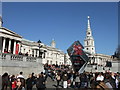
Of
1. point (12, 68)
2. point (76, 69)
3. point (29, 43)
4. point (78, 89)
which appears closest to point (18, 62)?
point (12, 68)

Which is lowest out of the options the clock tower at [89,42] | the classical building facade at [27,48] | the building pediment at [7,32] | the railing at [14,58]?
the railing at [14,58]

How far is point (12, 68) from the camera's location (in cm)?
1708

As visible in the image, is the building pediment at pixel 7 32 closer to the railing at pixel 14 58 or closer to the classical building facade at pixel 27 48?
the classical building facade at pixel 27 48

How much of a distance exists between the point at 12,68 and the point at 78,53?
7.38m


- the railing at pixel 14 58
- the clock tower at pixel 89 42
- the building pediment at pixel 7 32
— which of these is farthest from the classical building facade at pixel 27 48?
the clock tower at pixel 89 42

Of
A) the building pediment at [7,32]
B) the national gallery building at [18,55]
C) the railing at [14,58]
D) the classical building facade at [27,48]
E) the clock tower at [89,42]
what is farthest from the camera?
the clock tower at [89,42]

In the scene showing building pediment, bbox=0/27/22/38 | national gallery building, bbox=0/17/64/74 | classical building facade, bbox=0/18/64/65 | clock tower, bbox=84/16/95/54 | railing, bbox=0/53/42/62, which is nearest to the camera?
railing, bbox=0/53/42/62

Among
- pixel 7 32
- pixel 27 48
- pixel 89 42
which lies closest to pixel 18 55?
pixel 7 32

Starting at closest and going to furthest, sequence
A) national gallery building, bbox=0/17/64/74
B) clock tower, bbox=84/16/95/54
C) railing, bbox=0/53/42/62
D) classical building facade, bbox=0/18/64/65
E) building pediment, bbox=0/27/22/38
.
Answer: railing, bbox=0/53/42/62
national gallery building, bbox=0/17/64/74
building pediment, bbox=0/27/22/38
classical building facade, bbox=0/18/64/65
clock tower, bbox=84/16/95/54

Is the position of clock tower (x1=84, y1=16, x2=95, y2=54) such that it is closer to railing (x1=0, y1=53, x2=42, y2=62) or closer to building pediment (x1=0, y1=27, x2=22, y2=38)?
building pediment (x1=0, y1=27, x2=22, y2=38)

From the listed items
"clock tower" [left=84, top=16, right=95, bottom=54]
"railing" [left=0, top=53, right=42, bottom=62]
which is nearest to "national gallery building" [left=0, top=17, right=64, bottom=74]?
"railing" [left=0, top=53, right=42, bottom=62]

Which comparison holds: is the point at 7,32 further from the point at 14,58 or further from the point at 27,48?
the point at 27,48

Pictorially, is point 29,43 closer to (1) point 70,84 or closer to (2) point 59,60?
(2) point 59,60

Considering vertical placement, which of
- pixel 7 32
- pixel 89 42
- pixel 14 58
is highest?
pixel 89 42
